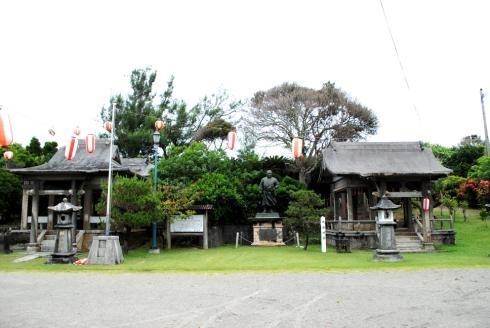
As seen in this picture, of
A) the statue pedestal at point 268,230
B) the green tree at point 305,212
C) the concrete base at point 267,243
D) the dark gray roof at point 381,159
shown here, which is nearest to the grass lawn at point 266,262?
the green tree at point 305,212

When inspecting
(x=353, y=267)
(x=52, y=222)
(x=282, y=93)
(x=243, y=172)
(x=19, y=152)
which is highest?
(x=282, y=93)

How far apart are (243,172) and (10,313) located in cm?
1969

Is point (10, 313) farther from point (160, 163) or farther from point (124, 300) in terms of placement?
point (160, 163)

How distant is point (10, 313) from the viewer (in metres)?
6.96

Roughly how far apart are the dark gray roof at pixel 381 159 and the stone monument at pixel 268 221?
3427mm

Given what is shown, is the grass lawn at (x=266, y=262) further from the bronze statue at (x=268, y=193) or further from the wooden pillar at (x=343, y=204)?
the wooden pillar at (x=343, y=204)

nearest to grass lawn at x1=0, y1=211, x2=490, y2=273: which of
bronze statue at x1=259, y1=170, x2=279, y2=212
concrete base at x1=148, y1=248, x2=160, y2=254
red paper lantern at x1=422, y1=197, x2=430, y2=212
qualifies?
concrete base at x1=148, y1=248, x2=160, y2=254

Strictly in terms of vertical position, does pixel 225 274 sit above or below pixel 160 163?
below

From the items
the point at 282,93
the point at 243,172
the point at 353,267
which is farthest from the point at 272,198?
the point at 282,93

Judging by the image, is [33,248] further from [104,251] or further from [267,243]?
[267,243]

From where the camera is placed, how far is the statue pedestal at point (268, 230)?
75.0 feet

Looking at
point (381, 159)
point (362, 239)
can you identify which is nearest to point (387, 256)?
point (362, 239)

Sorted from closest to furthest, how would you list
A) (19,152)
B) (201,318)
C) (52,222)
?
1. (201,318)
2. (52,222)
3. (19,152)

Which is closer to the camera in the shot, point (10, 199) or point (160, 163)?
point (160, 163)
